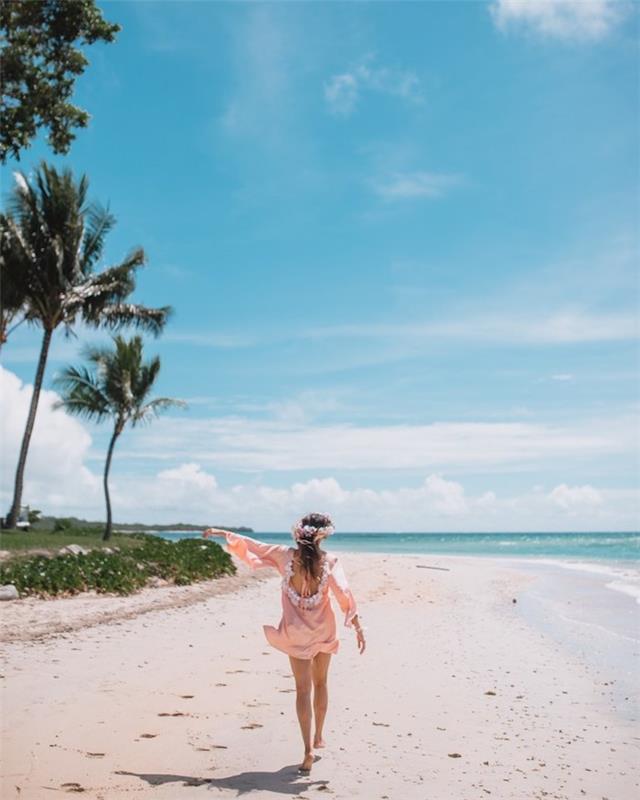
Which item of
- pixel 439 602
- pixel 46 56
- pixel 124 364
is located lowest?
pixel 439 602

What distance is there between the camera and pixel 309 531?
5.48m

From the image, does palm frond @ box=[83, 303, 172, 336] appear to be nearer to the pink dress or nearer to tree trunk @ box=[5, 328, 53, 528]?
tree trunk @ box=[5, 328, 53, 528]

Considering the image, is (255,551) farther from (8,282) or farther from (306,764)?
(8,282)

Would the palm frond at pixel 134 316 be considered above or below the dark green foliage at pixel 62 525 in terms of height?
above

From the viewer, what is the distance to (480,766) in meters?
5.31

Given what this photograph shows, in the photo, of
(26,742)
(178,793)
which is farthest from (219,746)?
(26,742)

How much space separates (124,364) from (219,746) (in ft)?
82.7

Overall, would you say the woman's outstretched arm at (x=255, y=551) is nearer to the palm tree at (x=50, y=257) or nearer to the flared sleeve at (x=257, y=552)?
the flared sleeve at (x=257, y=552)

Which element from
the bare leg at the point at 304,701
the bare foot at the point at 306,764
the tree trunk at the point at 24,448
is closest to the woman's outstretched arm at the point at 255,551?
the bare leg at the point at 304,701

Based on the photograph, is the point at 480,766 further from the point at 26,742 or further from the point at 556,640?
the point at 556,640

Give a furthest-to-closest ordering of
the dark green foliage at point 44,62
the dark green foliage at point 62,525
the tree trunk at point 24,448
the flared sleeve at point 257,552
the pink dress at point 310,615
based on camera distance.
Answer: the dark green foliage at point 62,525 → the tree trunk at point 24,448 → the dark green foliage at point 44,62 → the flared sleeve at point 257,552 → the pink dress at point 310,615

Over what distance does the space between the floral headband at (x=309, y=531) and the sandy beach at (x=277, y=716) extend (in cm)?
155

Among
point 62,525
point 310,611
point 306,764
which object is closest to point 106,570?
point 310,611

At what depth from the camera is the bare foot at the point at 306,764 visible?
505 centimetres
